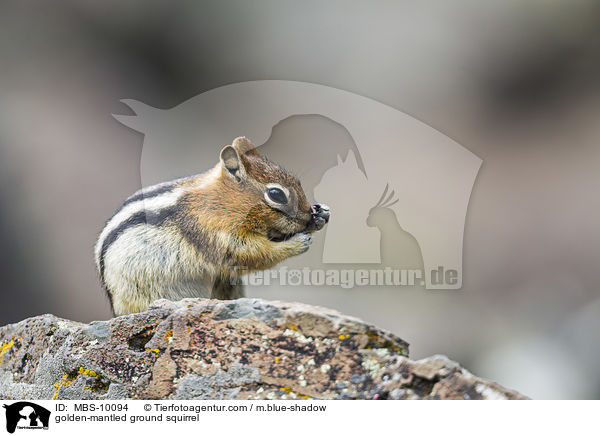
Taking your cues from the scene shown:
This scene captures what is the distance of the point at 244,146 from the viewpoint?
1.31 metres

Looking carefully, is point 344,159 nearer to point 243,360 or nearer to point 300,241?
point 300,241

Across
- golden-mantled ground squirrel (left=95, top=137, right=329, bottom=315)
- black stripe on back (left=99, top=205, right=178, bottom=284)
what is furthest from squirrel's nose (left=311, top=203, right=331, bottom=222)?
black stripe on back (left=99, top=205, right=178, bottom=284)

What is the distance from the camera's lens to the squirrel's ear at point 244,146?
4.27 ft

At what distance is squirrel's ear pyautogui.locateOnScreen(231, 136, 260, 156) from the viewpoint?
1.30m

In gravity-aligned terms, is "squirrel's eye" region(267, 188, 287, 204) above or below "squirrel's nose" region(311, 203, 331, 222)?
above

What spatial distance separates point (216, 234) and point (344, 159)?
51cm

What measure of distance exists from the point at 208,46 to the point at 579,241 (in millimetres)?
1791

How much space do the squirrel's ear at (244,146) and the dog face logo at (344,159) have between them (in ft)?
0.22

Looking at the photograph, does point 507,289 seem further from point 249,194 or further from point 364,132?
point 249,194
